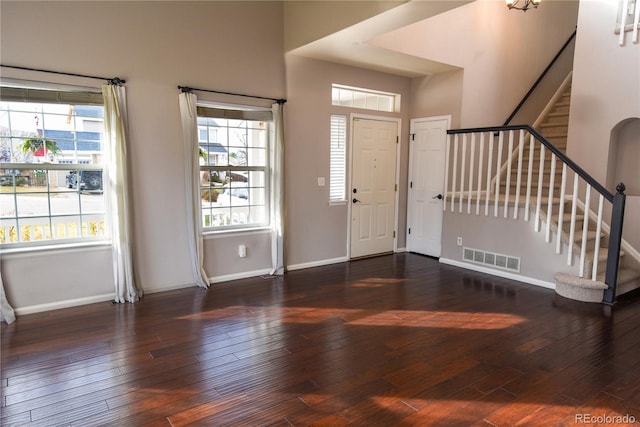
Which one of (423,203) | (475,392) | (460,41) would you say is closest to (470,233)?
(423,203)

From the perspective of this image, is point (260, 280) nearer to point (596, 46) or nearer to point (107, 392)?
point (107, 392)

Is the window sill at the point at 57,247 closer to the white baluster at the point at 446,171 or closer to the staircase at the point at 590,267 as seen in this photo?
the white baluster at the point at 446,171

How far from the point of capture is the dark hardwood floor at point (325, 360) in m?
2.26

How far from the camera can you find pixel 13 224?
3568 millimetres

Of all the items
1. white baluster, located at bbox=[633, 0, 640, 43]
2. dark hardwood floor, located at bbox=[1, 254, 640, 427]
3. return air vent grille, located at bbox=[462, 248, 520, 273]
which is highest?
white baluster, located at bbox=[633, 0, 640, 43]

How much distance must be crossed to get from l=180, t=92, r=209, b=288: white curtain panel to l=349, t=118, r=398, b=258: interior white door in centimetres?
224

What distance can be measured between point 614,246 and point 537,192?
1203mm

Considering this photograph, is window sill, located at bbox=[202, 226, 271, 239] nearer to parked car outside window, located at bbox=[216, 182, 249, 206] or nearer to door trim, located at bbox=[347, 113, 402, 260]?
parked car outside window, located at bbox=[216, 182, 249, 206]

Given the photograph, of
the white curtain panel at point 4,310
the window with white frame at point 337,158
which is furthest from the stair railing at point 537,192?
the white curtain panel at point 4,310

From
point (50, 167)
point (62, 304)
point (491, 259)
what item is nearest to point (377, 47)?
point (491, 259)

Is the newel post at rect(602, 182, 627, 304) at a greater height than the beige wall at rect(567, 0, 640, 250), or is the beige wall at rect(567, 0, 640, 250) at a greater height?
the beige wall at rect(567, 0, 640, 250)

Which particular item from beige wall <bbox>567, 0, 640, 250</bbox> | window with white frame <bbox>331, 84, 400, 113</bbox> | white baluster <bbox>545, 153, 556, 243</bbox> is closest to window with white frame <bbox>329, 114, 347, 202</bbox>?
window with white frame <bbox>331, 84, 400, 113</bbox>
